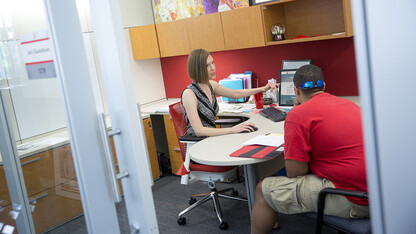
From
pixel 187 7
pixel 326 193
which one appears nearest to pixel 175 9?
pixel 187 7

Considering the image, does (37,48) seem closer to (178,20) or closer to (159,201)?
(159,201)

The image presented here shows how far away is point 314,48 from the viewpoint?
4.19m

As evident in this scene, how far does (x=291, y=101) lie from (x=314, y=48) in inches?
25.2

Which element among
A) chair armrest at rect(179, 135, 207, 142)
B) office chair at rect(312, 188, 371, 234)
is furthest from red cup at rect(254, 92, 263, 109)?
office chair at rect(312, 188, 371, 234)

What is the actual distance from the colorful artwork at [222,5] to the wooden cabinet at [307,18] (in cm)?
35

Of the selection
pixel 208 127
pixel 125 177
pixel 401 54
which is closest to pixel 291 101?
pixel 208 127

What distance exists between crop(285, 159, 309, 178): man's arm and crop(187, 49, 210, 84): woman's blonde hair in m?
1.41

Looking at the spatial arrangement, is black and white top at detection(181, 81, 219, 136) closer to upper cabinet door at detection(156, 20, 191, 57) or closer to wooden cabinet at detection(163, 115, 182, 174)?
wooden cabinet at detection(163, 115, 182, 174)

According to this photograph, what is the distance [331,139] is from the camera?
87.2 inches

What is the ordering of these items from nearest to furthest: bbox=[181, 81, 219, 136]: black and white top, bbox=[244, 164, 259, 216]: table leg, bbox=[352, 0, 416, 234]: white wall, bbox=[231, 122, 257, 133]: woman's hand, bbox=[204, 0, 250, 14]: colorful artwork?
bbox=[352, 0, 416, 234]: white wall
bbox=[244, 164, 259, 216]: table leg
bbox=[231, 122, 257, 133]: woman's hand
bbox=[181, 81, 219, 136]: black and white top
bbox=[204, 0, 250, 14]: colorful artwork

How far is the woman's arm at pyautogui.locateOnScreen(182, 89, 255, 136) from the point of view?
10.4 ft

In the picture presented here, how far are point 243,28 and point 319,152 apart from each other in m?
2.20

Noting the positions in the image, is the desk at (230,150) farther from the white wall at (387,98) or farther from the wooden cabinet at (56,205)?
the white wall at (387,98)

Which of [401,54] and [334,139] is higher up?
[401,54]
